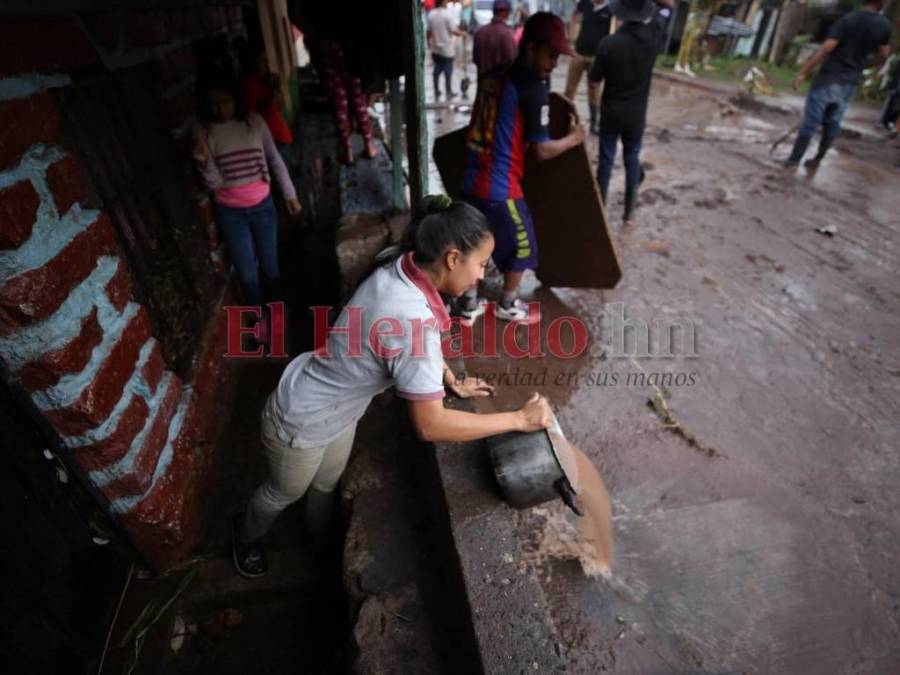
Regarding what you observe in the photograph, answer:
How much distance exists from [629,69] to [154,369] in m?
4.49

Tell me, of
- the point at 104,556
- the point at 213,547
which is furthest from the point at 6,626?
the point at 213,547

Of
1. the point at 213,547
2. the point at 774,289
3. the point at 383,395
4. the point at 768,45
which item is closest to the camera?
the point at 213,547

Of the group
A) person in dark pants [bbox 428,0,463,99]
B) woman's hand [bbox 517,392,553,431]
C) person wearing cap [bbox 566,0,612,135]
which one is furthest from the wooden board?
person in dark pants [bbox 428,0,463,99]

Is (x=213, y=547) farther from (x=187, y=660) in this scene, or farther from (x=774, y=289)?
(x=774, y=289)

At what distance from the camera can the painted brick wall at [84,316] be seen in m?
1.24

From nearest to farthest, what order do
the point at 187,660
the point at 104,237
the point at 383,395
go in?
1. the point at 104,237
2. the point at 187,660
3. the point at 383,395

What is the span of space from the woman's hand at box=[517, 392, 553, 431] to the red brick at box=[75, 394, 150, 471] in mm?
1326

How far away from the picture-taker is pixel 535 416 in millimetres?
1750

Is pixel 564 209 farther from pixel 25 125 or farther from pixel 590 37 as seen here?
pixel 590 37

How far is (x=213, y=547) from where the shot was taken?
7.30 ft

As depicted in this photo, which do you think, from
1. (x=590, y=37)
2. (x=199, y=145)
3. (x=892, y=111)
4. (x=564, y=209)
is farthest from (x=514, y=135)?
(x=892, y=111)

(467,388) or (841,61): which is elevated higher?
(841,61)

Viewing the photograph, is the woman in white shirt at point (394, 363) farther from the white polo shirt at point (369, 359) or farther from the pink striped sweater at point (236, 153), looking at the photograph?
the pink striped sweater at point (236, 153)

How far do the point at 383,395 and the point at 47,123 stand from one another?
1.69 m
